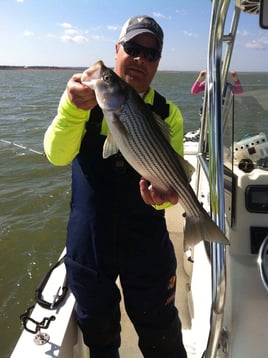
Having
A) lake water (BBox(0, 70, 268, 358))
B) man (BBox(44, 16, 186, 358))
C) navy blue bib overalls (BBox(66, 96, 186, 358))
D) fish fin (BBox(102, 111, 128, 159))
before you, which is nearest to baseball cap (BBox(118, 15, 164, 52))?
man (BBox(44, 16, 186, 358))

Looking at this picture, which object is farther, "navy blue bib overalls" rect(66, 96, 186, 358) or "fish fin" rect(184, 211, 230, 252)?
"navy blue bib overalls" rect(66, 96, 186, 358)

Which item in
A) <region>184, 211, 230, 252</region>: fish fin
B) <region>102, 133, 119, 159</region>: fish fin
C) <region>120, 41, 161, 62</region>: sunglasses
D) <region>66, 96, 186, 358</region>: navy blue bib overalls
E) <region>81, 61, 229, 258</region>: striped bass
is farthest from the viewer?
<region>66, 96, 186, 358</region>: navy blue bib overalls

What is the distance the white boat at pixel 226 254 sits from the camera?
1.66 meters

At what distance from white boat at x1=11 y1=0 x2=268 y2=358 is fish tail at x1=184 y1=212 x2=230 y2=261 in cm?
4

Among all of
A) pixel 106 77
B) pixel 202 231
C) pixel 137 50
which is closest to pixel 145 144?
pixel 106 77

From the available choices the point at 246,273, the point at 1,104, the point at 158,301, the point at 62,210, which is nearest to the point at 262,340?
the point at 246,273

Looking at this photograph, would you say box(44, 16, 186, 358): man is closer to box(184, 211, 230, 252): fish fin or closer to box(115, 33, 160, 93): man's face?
box(115, 33, 160, 93): man's face

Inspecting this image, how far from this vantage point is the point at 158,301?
2262 mm

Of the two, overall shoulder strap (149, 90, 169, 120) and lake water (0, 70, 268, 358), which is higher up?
overall shoulder strap (149, 90, 169, 120)

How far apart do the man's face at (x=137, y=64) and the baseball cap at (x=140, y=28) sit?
24mm

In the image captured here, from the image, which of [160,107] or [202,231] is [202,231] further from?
[160,107]

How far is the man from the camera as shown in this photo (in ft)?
6.91

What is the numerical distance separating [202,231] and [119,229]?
65 cm

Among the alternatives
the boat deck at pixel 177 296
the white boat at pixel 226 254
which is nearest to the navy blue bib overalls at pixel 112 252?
the white boat at pixel 226 254
